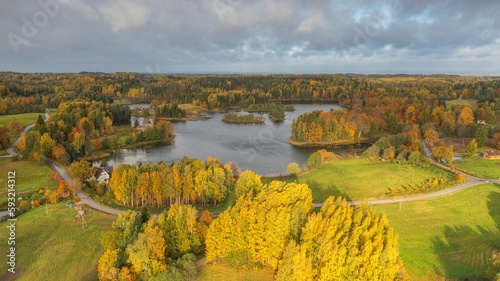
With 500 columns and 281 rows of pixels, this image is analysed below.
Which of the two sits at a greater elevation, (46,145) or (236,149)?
(46,145)

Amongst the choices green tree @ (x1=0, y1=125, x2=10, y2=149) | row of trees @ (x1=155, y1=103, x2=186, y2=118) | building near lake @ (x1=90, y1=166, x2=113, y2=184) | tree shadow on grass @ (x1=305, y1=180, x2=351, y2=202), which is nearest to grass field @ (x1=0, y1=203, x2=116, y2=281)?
building near lake @ (x1=90, y1=166, x2=113, y2=184)

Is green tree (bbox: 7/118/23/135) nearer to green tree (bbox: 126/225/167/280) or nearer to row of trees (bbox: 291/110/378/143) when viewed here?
row of trees (bbox: 291/110/378/143)

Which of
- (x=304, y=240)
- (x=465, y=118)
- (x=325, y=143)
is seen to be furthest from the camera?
(x=465, y=118)

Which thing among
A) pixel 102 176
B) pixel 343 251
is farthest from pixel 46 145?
pixel 343 251

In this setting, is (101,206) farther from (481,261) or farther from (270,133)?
(270,133)

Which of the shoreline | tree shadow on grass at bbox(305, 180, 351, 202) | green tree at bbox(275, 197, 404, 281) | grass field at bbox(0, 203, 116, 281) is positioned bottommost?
the shoreline

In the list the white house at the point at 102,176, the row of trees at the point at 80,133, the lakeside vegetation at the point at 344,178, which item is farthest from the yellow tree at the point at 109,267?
the row of trees at the point at 80,133

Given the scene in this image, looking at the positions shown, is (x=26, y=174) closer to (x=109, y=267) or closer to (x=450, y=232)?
(x=109, y=267)
